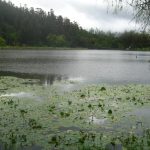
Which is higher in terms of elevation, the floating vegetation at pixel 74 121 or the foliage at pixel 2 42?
the floating vegetation at pixel 74 121

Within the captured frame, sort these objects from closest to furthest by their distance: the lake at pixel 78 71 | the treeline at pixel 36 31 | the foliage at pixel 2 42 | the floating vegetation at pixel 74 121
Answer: the floating vegetation at pixel 74 121 < the lake at pixel 78 71 < the foliage at pixel 2 42 < the treeline at pixel 36 31

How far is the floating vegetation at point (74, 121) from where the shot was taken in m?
10.6

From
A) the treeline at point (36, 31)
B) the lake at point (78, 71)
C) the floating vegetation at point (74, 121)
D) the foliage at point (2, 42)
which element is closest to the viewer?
the floating vegetation at point (74, 121)

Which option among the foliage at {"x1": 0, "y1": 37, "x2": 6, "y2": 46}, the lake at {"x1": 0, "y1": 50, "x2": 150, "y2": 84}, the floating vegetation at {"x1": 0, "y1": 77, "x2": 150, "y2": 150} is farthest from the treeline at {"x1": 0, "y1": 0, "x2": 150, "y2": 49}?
the floating vegetation at {"x1": 0, "y1": 77, "x2": 150, "y2": 150}

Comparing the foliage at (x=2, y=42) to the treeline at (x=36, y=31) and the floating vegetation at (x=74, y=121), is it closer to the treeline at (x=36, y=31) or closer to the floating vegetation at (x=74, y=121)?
the treeline at (x=36, y=31)

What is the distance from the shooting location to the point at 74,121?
44.7 feet

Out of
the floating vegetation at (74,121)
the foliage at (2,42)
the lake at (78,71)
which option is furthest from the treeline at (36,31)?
the floating vegetation at (74,121)

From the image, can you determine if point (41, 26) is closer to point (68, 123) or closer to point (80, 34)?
point (80, 34)

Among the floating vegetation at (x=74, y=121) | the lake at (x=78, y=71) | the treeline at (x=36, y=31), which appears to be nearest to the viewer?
the floating vegetation at (x=74, y=121)

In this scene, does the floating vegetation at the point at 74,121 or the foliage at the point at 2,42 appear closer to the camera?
the floating vegetation at the point at 74,121

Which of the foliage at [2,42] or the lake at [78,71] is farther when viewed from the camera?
the foliage at [2,42]

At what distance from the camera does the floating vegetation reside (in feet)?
34.9

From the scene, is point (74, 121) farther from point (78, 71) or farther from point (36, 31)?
point (36, 31)

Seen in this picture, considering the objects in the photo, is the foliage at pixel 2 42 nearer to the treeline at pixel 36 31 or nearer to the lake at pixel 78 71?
the treeline at pixel 36 31
